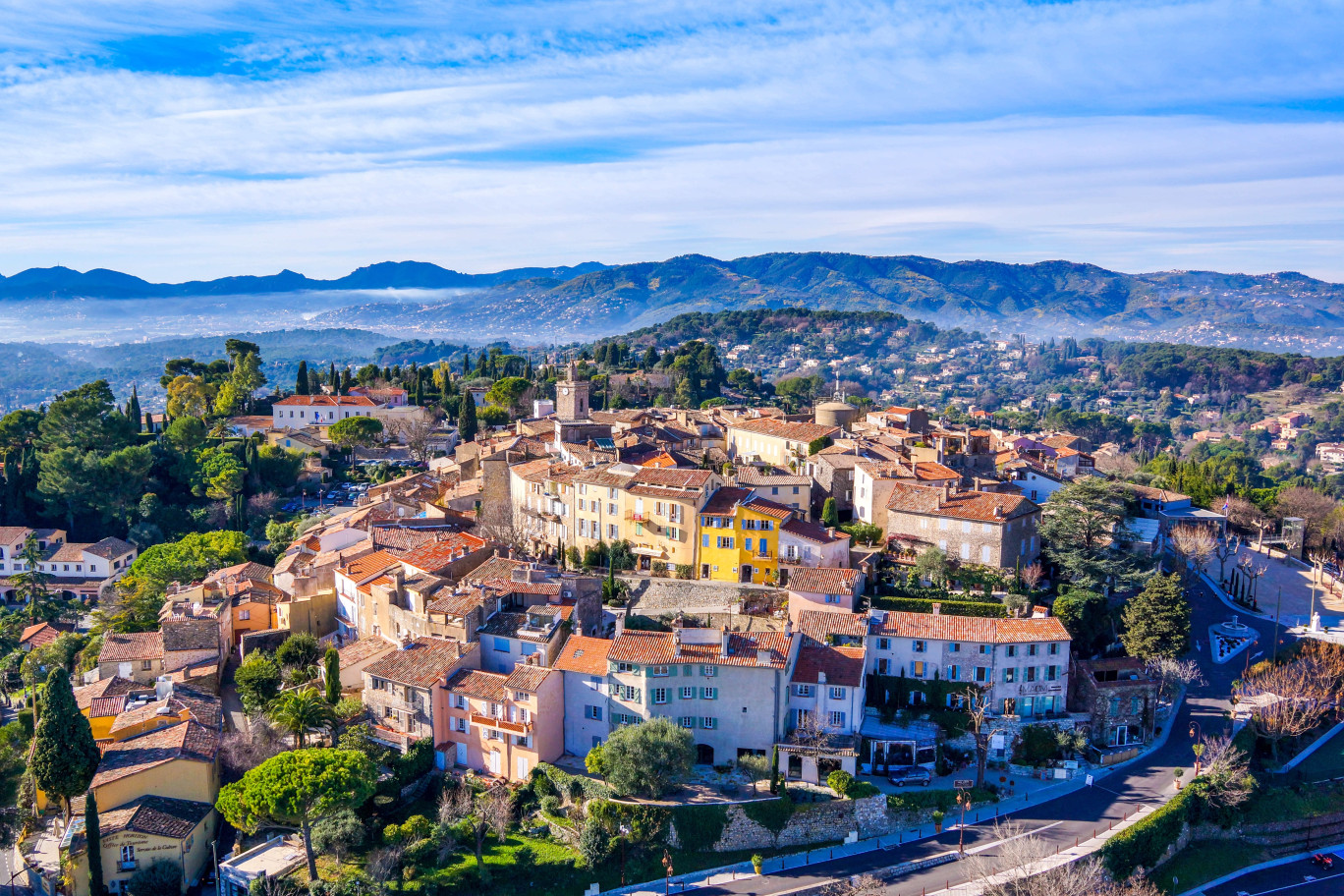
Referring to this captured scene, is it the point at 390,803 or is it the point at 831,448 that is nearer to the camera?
the point at 390,803

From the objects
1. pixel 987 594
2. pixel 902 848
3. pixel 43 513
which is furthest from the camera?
pixel 43 513

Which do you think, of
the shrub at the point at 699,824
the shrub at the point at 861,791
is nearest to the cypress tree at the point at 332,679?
the shrub at the point at 699,824

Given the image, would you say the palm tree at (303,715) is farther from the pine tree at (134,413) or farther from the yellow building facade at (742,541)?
the pine tree at (134,413)

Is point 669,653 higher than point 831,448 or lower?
lower

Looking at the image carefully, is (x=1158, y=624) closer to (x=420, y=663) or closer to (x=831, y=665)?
(x=831, y=665)

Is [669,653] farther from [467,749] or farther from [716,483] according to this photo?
[716,483]

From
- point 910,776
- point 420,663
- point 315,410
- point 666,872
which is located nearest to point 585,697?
point 420,663

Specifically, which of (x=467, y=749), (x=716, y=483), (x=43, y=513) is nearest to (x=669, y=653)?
(x=467, y=749)
